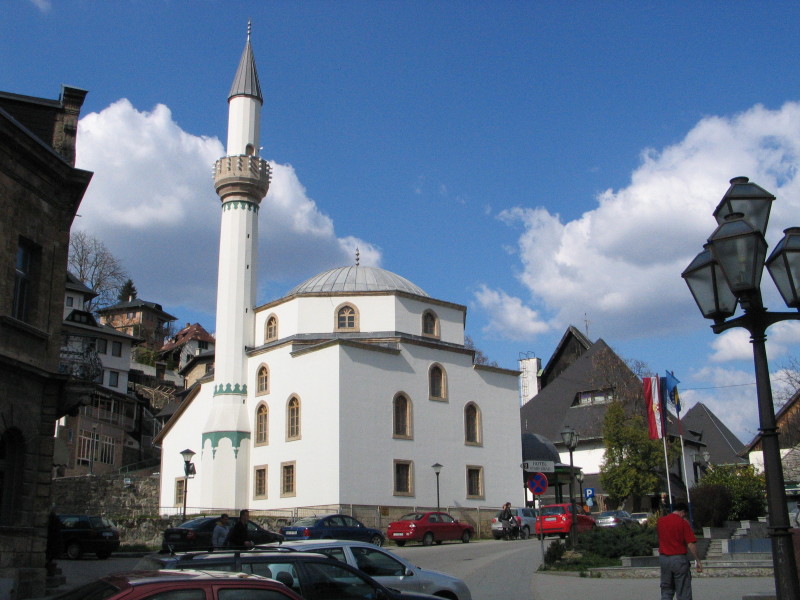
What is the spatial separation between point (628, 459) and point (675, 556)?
33093mm

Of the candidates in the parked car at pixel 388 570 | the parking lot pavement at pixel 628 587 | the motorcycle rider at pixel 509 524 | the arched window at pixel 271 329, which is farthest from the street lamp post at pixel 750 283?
the arched window at pixel 271 329

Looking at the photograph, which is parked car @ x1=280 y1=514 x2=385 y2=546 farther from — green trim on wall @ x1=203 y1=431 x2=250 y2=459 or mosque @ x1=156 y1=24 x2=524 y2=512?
green trim on wall @ x1=203 y1=431 x2=250 y2=459

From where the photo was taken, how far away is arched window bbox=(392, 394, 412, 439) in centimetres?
3947

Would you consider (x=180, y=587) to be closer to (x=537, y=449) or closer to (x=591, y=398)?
(x=537, y=449)

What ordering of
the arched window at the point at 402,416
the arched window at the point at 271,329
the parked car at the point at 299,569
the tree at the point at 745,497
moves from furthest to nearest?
the arched window at the point at 271,329 < the arched window at the point at 402,416 < the tree at the point at 745,497 < the parked car at the point at 299,569

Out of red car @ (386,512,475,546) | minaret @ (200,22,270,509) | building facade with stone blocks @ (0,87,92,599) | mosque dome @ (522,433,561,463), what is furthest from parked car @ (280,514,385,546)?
mosque dome @ (522,433,561,463)

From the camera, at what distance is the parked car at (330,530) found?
24.6m

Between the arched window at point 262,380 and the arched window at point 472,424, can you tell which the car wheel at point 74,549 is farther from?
the arched window at point 472,424

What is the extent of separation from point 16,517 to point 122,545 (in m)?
17.2

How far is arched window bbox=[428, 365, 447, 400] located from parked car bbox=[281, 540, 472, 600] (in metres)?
29.5

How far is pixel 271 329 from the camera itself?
43.0 metres

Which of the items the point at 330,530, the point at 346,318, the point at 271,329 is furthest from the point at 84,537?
the point at 346,318

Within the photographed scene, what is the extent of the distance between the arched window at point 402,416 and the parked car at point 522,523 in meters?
5.87

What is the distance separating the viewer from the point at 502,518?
36.0m
